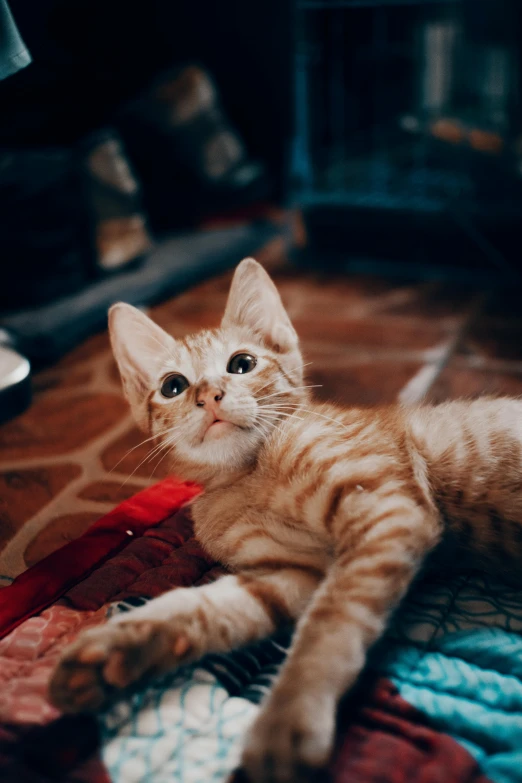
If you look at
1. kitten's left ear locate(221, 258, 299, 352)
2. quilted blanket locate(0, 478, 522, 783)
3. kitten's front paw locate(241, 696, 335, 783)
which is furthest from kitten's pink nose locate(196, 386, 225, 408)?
kitten's front paw locate(241, 696, 335, 783)

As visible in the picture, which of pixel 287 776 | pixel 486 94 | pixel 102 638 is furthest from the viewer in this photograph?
pixel 486 94

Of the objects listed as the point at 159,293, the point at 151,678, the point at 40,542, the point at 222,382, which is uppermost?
the point at 222,382

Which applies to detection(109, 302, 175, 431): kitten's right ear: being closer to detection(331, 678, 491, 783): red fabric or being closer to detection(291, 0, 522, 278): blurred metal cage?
detection(331, 678, 491, 783): red fabric

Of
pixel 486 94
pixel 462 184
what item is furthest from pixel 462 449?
pixel 486 94

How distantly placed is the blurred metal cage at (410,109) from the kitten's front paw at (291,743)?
2.63 metres

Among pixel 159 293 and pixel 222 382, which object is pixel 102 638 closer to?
pixel 222 382

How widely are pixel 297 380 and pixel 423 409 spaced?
27 cm

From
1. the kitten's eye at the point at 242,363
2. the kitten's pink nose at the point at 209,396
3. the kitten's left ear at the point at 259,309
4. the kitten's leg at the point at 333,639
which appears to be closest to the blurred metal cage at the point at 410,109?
the kitten's left ear at the point at 259,309

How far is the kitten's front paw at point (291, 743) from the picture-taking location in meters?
0.82

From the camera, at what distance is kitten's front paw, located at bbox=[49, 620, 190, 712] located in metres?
0.91

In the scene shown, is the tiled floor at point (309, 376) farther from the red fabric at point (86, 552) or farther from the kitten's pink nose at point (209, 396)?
the kitten's pink nose at point (209, 396)

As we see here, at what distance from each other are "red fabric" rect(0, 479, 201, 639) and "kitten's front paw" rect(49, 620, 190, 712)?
0.31 m

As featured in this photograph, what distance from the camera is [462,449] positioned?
4.07 ft

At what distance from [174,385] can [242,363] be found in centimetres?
15
